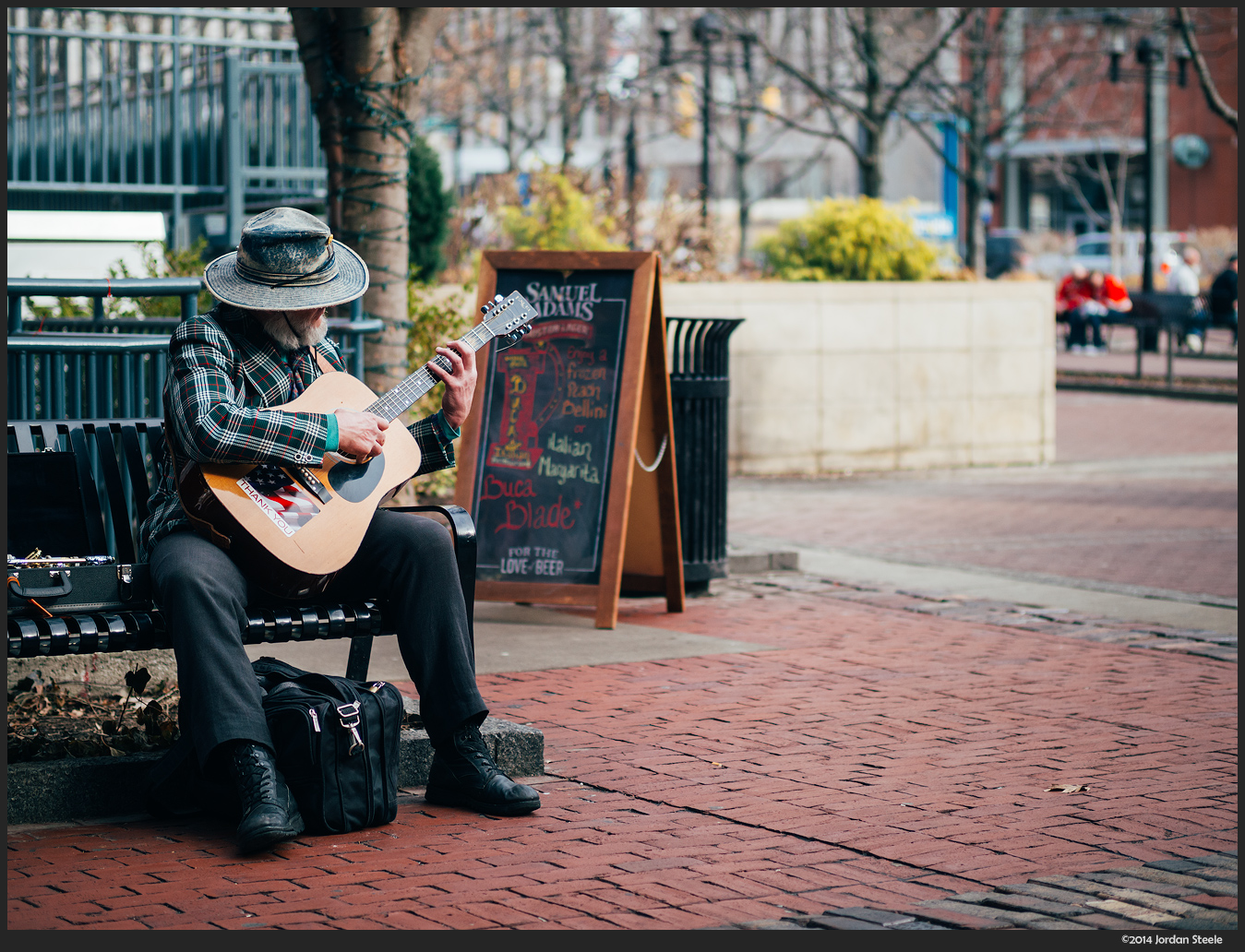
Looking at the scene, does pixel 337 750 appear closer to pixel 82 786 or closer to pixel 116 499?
pixel 82 786

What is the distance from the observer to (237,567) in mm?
4285

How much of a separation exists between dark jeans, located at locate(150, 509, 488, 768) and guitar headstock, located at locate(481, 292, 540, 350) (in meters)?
0.66

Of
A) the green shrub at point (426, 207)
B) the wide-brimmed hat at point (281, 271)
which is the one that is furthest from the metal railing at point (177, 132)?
the wide-brimmed hat at point (281, 271)

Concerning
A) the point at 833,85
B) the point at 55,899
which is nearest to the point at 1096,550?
the point at 55,899

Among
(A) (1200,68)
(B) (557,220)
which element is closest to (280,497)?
(B) (557,220)

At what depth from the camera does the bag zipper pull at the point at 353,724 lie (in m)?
4.15

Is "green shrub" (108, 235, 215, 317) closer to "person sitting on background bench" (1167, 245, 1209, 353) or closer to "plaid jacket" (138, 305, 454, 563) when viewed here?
"plaid jacket" (138, 305, 454, 563)

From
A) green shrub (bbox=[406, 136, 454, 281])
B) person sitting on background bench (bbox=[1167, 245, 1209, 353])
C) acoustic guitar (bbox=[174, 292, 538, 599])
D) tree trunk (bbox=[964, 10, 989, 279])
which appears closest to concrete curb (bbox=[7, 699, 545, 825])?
acoustic guitar (bbox=[174, 292, 538, 599])

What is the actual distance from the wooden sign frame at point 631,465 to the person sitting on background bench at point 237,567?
8.30 ft

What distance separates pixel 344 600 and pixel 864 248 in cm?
1092

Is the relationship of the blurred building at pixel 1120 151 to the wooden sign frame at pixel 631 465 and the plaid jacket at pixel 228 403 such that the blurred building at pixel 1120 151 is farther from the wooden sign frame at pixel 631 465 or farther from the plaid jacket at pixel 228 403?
the plaid jacket at pixel 228 403

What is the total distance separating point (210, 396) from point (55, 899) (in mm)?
1335

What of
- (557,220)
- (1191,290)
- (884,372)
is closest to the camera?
(884,372)

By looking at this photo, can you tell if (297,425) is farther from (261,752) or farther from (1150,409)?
(1150,409)
